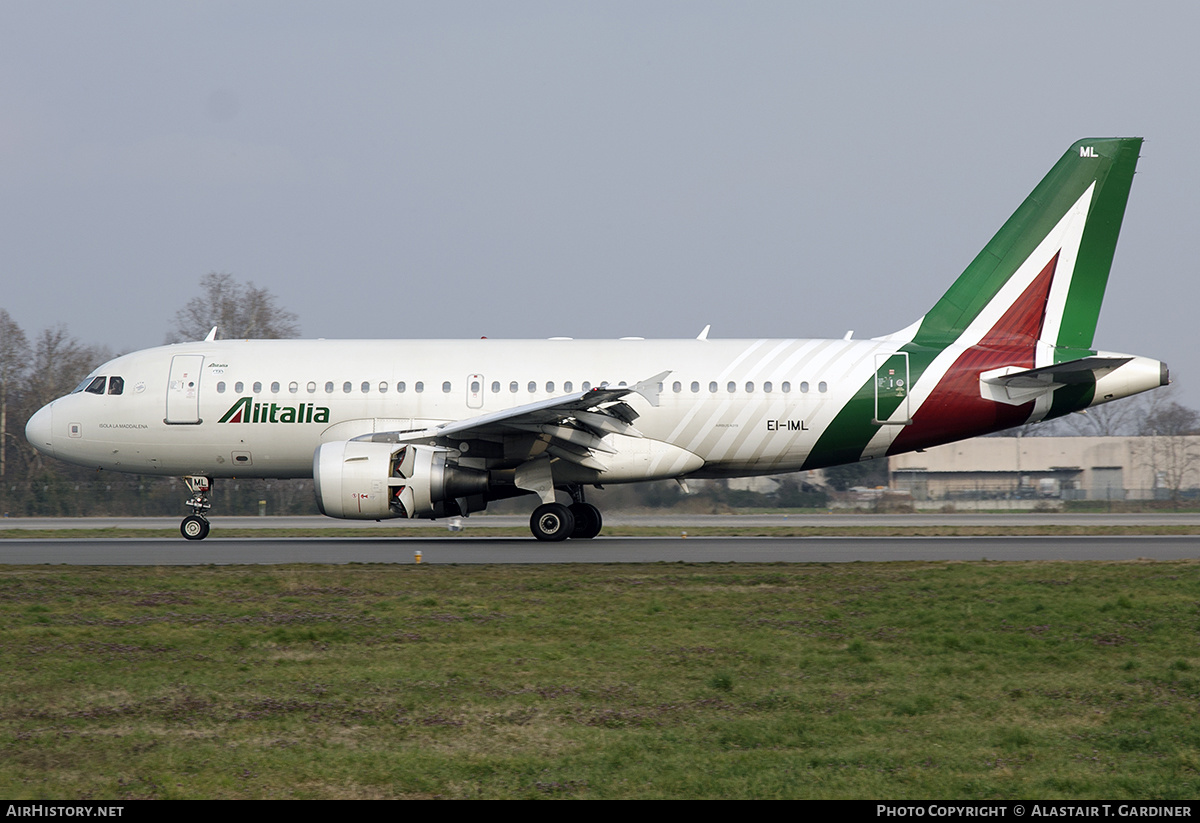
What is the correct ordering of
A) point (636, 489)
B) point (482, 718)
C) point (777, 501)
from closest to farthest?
1. point (482, 718)
2. point (636, 489)
3. point (777, 501)

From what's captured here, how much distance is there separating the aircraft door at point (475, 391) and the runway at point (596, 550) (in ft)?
8.79

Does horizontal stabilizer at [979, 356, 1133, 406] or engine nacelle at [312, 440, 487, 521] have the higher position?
horizontal stabilizer at [979, 356, 1133, 406]

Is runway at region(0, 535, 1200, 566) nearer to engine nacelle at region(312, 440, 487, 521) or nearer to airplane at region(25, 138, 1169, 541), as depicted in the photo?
engine nacelle at region(312, 440, 487, 521)

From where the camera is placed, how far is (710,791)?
576cm

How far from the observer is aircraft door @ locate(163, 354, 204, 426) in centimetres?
2145

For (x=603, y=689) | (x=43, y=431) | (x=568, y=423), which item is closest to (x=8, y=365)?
(x=43, y=431)

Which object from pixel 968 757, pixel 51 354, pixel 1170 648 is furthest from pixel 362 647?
pixel 51 354

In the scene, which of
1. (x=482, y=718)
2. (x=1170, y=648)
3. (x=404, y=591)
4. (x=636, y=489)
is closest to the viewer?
(x=482, y=718)

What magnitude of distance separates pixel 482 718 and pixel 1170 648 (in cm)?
622

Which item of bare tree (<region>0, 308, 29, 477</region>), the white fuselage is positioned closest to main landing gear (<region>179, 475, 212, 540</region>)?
the white fuselage

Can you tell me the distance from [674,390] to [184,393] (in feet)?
31.9

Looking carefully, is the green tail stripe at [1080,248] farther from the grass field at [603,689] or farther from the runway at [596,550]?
the grass field at [603,689]

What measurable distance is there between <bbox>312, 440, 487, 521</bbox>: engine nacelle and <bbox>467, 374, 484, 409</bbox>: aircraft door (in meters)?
1.80

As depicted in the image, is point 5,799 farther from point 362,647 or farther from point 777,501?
point 777,501
